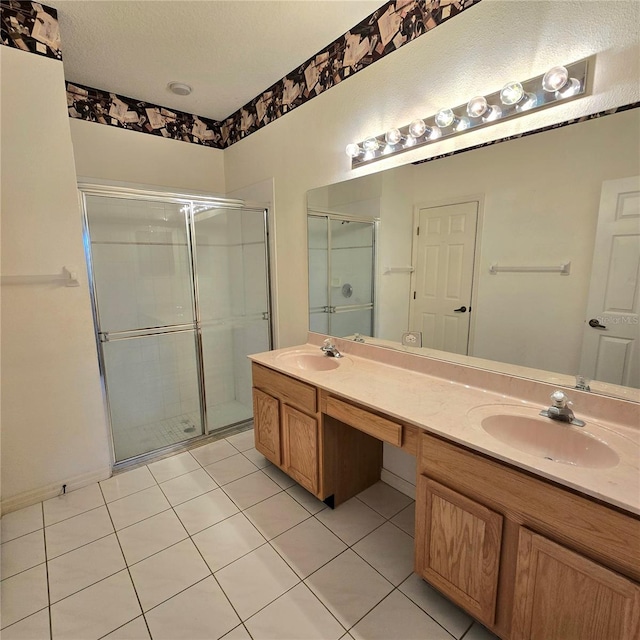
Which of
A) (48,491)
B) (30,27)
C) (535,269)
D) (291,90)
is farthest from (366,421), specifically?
(30,27)

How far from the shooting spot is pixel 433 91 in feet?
5.29

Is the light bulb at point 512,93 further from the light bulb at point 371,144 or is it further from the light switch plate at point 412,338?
the light switch plate at point 412,338

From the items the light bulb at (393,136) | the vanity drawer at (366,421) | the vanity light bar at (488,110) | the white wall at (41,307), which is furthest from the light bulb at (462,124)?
the white wall at (41,307)

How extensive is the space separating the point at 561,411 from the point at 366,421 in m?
0.73

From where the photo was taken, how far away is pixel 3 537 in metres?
1.73

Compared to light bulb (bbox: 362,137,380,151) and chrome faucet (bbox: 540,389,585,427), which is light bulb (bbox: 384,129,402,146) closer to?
light bulb (bbox: 362,137,380,151)

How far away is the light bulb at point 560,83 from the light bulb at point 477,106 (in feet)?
0.71

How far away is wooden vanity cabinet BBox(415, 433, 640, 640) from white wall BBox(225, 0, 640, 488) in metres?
0.83

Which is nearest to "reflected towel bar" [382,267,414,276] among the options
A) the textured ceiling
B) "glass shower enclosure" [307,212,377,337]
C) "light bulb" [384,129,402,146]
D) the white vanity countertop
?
"glass shower enclosure" [307,212,377,337]

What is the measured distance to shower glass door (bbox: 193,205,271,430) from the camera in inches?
113

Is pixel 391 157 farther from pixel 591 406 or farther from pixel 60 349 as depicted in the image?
pixel 60 349

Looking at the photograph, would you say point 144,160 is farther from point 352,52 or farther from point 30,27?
point 352,52

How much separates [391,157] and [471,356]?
1136 mm

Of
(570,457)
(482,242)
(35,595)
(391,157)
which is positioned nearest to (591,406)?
(570,457)
